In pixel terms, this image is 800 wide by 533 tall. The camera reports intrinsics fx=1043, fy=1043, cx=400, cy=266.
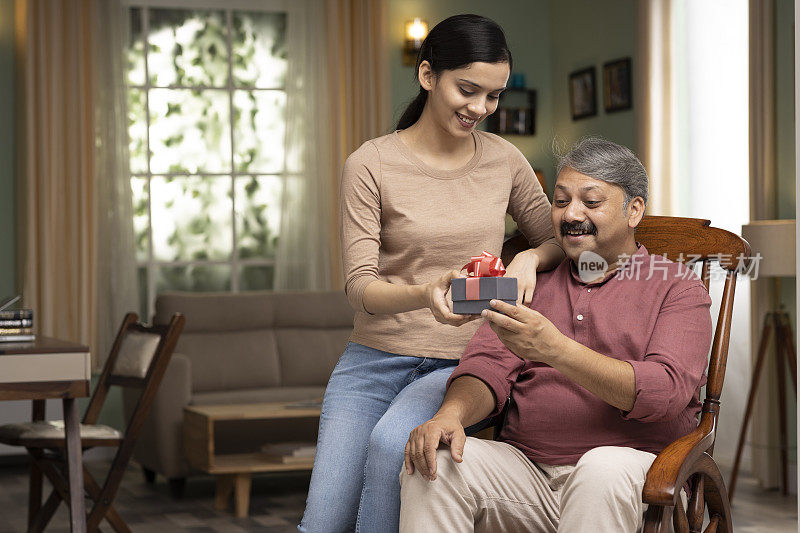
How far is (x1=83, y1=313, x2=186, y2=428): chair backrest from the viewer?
3701 millimetres

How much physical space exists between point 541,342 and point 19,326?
104 inches

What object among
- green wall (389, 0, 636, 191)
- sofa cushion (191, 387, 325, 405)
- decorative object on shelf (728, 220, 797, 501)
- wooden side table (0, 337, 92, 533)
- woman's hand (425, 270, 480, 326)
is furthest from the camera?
green wall (389, 0, 636, 191)

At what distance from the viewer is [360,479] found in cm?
200

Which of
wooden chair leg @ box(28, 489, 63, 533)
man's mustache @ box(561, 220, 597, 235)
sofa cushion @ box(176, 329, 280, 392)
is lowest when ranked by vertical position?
wooden chair leg @ box(28, 489, 63, 533)

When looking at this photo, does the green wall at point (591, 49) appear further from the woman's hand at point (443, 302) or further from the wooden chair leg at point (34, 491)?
the woman's hand at point (443, 302)

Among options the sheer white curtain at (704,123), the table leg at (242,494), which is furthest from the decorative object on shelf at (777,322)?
the table leg at (242,494)

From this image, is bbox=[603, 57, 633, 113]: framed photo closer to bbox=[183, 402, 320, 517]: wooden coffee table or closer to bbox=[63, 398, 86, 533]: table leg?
bbox=[183, 402, 320, 517]: wooden coffee table

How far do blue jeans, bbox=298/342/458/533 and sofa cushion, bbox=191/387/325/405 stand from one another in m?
3.12

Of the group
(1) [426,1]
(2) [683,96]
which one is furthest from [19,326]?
Result: (1) [426,1]

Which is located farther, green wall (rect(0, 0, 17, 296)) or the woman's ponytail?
green wall (rect(0, 0, 17, 296))

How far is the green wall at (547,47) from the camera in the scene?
659 centimetres

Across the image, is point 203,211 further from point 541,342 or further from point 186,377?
point 541,342

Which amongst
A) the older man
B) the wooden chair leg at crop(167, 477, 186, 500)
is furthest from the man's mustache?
the wooden chair leg at crop(167, 477, 186, 500)

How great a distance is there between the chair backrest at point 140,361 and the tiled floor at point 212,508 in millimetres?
604
